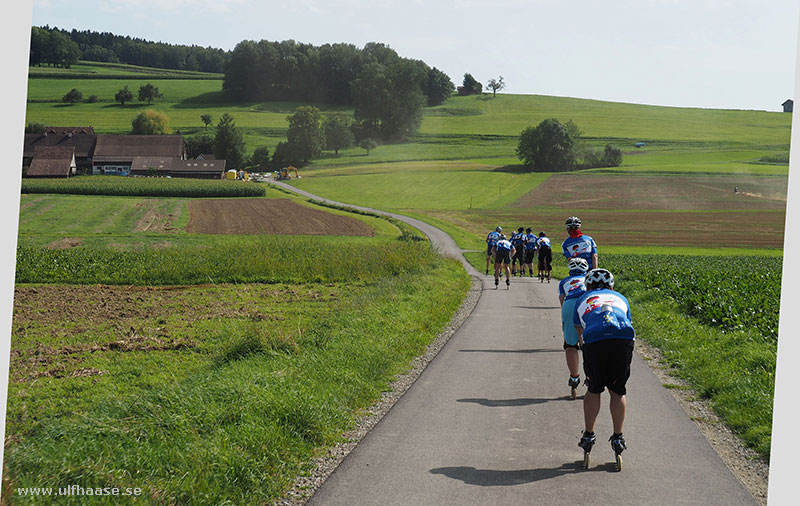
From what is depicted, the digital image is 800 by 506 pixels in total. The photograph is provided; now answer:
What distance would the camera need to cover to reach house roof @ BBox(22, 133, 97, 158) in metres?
85.4

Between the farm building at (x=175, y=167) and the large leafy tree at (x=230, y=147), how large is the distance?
24.8ft

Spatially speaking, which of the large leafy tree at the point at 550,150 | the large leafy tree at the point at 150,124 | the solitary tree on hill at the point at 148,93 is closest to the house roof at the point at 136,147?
the large leafy tree at the point at 150,124

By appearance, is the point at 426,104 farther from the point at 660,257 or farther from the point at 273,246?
the point at 273,246

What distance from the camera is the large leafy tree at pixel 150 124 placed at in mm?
107438

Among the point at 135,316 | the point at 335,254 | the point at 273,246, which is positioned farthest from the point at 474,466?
the point at 273,246

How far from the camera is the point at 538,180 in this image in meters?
99.6

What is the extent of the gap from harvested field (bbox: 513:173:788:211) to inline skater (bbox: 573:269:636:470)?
74664 mm

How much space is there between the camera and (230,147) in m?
107

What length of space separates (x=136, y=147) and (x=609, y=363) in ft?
321

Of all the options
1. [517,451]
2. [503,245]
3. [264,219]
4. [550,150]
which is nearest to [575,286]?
[517,451]

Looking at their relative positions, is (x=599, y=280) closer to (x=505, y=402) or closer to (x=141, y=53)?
(x=505, y=402)

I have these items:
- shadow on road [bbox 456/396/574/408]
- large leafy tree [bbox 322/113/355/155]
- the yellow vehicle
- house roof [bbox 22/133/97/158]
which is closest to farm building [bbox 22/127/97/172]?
house roof [bbox 22/133/97/158]

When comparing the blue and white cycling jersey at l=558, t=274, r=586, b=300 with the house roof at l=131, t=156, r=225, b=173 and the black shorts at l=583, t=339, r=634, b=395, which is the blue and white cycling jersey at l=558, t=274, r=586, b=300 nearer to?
the black shorts at l=583, t=339, r=634, b=395

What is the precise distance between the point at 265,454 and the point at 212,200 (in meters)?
68.7
